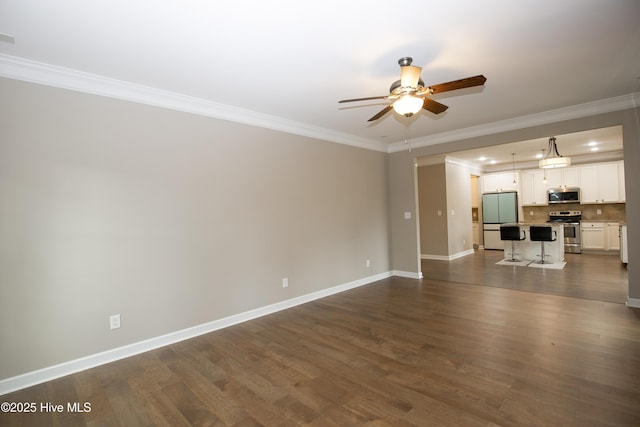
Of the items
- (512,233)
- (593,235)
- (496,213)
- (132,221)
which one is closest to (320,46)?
(132,221)

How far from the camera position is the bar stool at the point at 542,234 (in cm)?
643

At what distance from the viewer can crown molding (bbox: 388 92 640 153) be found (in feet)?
12.7

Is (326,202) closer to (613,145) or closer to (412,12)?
(412,12)

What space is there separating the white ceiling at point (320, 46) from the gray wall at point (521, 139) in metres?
0.41

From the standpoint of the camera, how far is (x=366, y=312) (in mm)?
3982

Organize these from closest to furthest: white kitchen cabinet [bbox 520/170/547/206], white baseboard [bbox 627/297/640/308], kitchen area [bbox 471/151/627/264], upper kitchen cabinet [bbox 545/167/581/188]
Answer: white baseboard [bbox 627/297/640/308] → kitchen area [bbox 471/151/627/264] → upper kitchen cabinet [bbox 545/167/581/188] → white kitchen cabinet [bbox 520/170/547/206]

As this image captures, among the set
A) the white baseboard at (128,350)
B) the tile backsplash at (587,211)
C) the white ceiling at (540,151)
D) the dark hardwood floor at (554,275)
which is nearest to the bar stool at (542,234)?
the dark hardwood floor at (554,275)

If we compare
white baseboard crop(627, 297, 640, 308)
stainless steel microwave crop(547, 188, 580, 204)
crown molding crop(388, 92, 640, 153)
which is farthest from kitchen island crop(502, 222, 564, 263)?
crown molding crop(388, 92, 640, 153)

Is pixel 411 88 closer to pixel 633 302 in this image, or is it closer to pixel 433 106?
pixel 433 106

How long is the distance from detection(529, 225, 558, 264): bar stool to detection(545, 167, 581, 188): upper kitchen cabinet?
8.34 feet

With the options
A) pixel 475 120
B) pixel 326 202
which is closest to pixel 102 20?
pixel 326 202

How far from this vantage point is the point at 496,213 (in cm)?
904

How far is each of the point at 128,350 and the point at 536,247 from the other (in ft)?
26.6

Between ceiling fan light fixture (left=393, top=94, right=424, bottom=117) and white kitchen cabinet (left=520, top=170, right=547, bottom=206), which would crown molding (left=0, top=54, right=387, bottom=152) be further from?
white kitchen cabinet (left=520, top=170, right=547, bottom=206)
